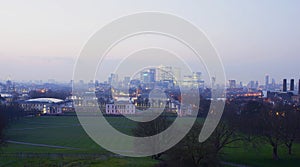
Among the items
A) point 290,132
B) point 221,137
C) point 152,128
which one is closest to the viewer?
point 152,128

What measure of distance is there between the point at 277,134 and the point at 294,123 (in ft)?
4.32

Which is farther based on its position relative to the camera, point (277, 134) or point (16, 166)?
point (277, 134)

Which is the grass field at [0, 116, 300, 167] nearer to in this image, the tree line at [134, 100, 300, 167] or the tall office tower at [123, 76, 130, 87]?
the tree line at [134, 100, 300, 167]

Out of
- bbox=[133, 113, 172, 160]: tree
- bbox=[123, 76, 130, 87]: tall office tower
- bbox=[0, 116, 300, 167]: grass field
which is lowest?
bbox=[0, 116, 300, 167]: grass field

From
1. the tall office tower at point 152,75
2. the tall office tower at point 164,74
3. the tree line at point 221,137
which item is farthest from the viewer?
the tall office tower at point 152,75

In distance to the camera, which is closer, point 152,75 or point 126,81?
point 126,81

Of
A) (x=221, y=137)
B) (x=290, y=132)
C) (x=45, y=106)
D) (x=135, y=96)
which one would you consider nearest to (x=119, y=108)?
(x=45, y=106)

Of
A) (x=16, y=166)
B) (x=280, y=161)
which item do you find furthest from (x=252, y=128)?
(x=16, y=166)

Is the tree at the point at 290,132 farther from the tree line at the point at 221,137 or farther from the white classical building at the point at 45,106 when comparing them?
the white classical building at the point at 45,106

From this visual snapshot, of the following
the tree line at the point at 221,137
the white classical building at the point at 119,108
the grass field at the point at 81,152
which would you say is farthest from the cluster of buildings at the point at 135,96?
the grass field at the point at 81,152

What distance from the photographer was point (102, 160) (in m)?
16.5

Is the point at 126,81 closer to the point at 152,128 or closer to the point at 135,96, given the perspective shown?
the point at 135,96

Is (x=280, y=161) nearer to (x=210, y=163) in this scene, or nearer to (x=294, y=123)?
(x=294, y=123)

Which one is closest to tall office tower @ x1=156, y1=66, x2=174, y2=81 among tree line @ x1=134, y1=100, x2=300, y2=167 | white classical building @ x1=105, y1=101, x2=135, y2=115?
Result: white classical building @ x1=105, y1=101, x2=135, y2=115
